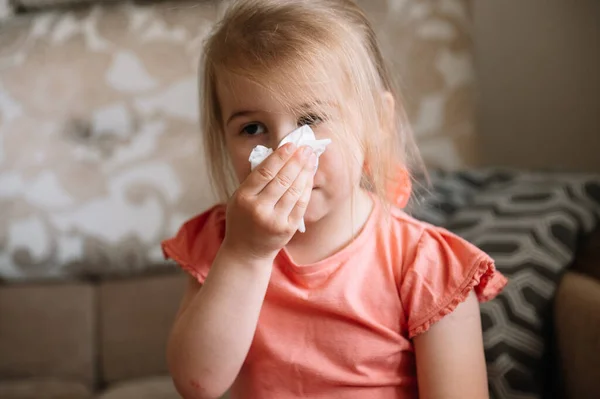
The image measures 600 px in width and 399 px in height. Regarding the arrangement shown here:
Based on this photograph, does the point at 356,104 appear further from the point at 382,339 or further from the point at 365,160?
the point at 382,339

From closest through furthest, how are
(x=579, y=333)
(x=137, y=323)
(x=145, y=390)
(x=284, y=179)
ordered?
(x=284, y=179), (x=579, y=333), (x=145, y=390), (x=137, y=323)

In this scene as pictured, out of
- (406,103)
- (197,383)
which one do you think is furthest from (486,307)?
(406,103)

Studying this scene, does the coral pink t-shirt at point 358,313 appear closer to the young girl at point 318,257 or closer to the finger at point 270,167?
the young girl at point 318,257

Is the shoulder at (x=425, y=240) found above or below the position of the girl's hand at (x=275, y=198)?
below

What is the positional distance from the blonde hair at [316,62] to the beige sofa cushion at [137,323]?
66 cm

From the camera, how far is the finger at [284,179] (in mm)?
732

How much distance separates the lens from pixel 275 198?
735 millimetres

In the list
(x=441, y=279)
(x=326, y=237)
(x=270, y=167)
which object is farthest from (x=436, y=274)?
(x=270, y=167)

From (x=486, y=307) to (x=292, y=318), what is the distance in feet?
1.13

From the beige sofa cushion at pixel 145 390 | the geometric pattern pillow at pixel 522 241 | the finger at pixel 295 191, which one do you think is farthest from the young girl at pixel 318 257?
the beige sofa cushion at pixel 145 390

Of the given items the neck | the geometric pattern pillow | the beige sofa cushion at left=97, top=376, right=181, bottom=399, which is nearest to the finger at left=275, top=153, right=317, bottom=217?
the neck

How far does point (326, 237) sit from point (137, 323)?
718 millimetres

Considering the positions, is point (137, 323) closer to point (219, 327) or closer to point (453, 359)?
point (219, 327)

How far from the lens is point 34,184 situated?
1.50 metres
